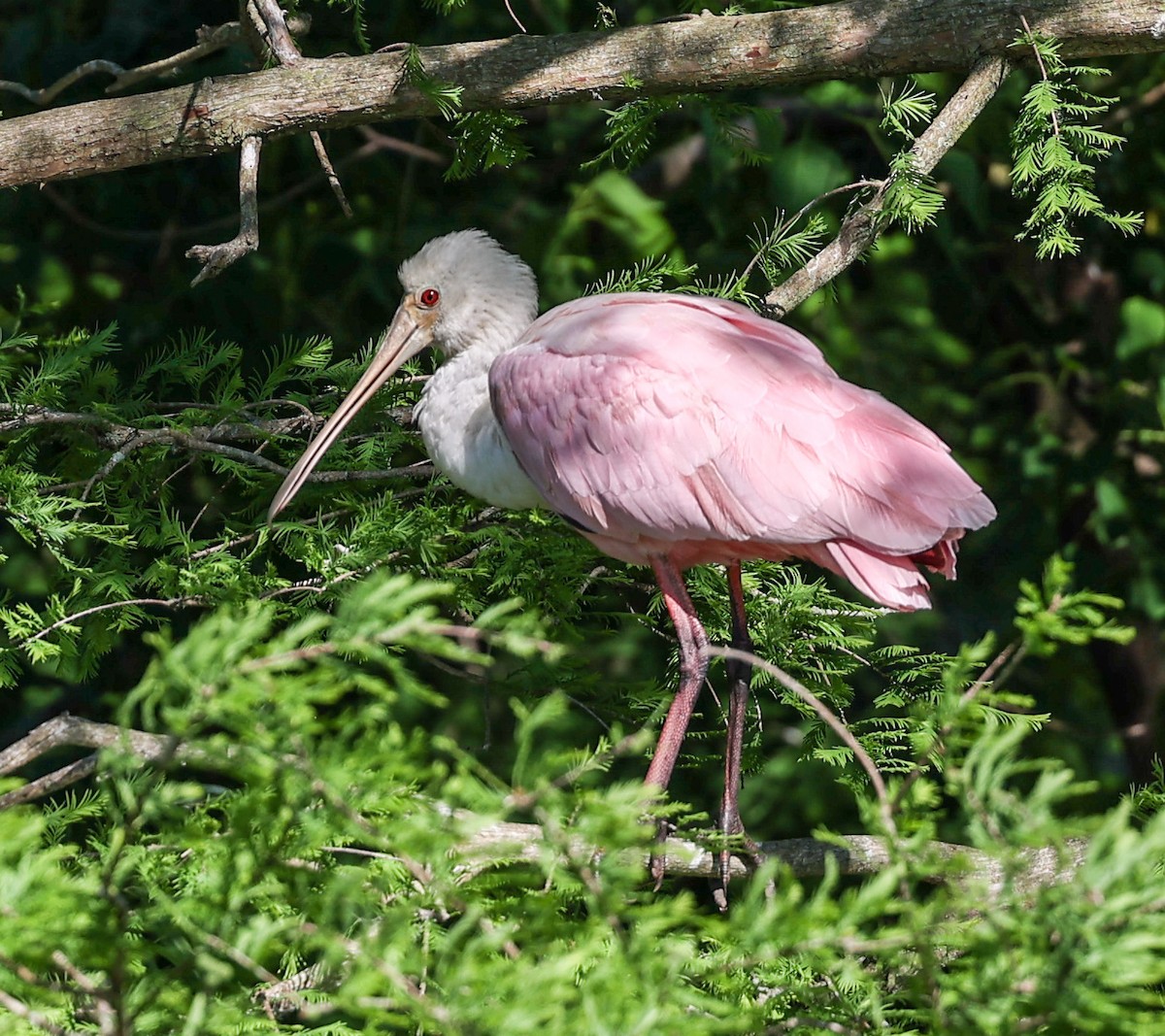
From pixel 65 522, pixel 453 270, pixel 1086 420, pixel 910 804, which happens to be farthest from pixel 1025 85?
pixel 910 804

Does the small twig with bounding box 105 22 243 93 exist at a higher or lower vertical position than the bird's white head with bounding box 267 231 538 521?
higher

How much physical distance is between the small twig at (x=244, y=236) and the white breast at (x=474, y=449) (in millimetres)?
603

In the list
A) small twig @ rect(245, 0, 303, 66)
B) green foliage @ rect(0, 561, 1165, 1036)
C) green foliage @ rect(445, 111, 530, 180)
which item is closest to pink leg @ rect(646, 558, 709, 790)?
green foliage @ rect(445, 111, 530, 180)

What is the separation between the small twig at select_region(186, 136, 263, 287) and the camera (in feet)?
10.5

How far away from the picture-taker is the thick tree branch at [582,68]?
11.0 feet

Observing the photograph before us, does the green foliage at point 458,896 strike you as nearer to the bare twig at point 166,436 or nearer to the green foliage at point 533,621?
the green foliage at point 533,621

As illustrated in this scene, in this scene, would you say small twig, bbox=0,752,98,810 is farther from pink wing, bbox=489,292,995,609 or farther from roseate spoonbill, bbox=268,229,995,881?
pink wing, bbox=489,292,995,609

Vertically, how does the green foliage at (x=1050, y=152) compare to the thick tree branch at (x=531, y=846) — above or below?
above

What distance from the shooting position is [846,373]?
6.10 meters

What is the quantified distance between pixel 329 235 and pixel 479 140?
1344mm

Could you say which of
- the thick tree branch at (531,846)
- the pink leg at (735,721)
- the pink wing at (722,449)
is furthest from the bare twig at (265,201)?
the thick tree branch at (531,846)

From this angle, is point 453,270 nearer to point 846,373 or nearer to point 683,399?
point 683,399

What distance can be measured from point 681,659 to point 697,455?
0.51m

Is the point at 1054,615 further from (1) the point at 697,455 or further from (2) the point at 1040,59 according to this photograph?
(2) the point at 1040,59
